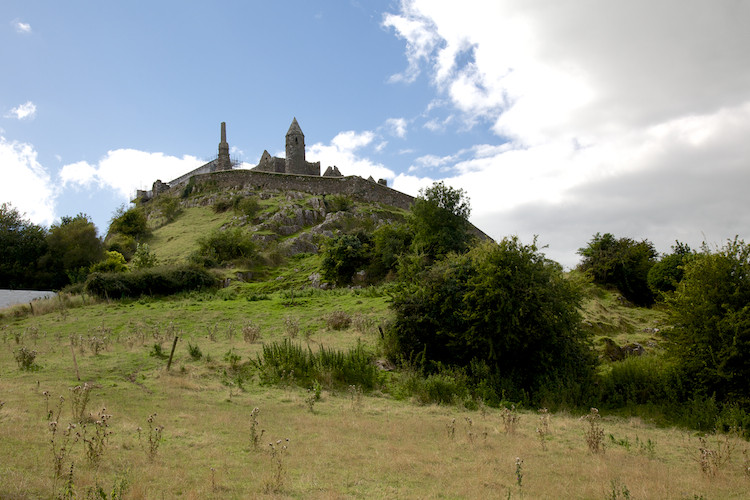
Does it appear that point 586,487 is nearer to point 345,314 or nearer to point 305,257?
point 345,314

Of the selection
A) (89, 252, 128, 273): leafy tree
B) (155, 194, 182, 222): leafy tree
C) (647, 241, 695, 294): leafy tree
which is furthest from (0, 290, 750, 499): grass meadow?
(155, 194, 182, 222): leafy tree

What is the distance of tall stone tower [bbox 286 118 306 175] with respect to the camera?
6125 centimetres

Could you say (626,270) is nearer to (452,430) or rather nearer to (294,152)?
(452,430)

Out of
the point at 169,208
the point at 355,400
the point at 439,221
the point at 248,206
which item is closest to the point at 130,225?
the point at 169,208

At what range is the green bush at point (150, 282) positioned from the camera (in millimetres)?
30078

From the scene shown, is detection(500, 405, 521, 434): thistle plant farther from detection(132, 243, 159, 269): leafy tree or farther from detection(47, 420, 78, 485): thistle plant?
detection(132, 243, 159, 269): leafy tree

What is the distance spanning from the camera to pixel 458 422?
1177 centimetres

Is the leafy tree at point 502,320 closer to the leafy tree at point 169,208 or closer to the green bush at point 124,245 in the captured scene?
the green bush at point 124,245

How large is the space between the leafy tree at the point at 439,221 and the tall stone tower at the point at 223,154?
42258mm

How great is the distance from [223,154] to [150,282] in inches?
1590

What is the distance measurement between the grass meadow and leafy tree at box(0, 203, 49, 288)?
30.9 m

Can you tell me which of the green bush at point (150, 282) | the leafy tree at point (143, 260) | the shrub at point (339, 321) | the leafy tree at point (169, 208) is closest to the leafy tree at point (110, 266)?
the leafy tree at point (143, 260)

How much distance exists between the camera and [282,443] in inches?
346

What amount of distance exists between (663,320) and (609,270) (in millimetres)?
14382
